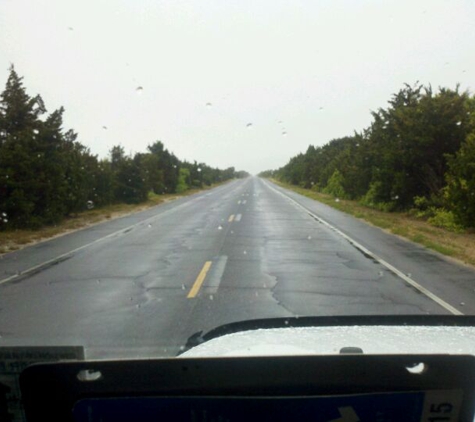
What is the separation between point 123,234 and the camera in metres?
21.3

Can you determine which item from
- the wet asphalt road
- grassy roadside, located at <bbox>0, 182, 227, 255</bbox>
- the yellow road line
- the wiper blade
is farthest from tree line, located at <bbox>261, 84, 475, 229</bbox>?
the wiper blade

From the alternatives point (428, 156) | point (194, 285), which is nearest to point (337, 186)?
point (428, 156)

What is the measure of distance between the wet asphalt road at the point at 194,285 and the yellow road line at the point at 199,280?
2cm

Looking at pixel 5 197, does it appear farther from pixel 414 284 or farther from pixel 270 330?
pixel 270 330

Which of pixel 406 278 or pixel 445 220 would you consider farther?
pixel 445 220

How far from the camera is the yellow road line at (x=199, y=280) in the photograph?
33.3ft

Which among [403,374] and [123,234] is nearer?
[403,374]

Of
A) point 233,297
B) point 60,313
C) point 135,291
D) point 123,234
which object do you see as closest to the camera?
point 60,313

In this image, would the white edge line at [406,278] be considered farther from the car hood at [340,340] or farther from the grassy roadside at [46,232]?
the grassy roadside at [46,232]

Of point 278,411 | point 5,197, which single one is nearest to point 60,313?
point 278,411

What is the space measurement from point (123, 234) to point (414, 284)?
1240 cm

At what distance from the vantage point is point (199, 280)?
37.6ft

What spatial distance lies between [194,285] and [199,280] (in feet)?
1.65

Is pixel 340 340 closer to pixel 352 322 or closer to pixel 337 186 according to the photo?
pixel 352 322
